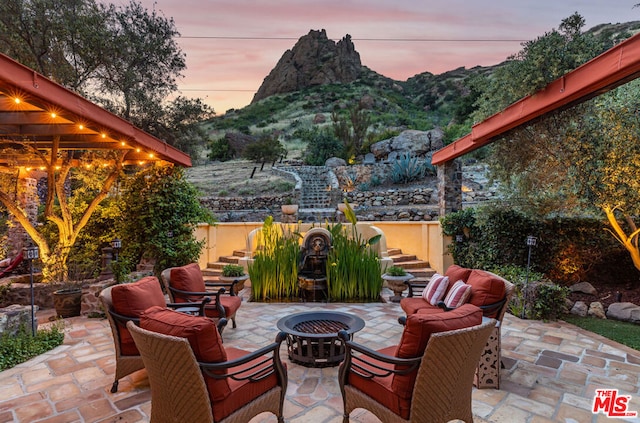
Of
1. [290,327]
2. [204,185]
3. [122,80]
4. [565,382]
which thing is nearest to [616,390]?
[565,382]

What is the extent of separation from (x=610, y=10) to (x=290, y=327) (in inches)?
361

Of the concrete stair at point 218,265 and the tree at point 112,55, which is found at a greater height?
the tree at point 112,55

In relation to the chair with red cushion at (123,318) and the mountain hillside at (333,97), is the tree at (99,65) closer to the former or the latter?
the chair with red cushion at (123,318)

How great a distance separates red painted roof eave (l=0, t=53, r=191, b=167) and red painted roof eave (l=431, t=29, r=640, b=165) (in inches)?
202

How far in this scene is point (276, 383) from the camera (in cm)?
229

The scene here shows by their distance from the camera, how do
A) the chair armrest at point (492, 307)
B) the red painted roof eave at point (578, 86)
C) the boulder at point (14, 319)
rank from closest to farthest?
the red painted roof eave at point (578, 86)
the chair armrest at point (492, 307)
the boulder at point (14, 319)

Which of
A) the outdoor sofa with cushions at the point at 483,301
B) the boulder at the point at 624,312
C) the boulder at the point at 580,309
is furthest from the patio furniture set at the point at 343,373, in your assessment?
the boulder at the point at 624,312

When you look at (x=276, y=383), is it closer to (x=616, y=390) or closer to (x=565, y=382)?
(x=565, y=382)

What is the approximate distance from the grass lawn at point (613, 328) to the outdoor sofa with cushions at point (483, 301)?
6.55 ft

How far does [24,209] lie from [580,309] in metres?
11.1

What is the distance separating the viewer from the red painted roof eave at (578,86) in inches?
111

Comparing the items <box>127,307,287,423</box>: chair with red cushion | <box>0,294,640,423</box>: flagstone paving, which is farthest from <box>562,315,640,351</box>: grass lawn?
<box>127,307,287,423</box>: chair with red cushion

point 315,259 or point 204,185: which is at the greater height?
point 204,185

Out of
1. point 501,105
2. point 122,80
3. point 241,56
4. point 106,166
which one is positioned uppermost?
point 241,56
